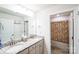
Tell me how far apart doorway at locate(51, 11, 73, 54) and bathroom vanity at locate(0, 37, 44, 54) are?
249 millimetres

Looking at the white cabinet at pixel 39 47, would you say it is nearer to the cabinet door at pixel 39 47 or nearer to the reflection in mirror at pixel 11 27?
the cabinet door at pixel 39 47

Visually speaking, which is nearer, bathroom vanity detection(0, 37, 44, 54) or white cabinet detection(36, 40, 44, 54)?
bathroom vanity detection(0, 37, 44, 54)

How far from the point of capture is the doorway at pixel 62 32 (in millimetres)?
1358

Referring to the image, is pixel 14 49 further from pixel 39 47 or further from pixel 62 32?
pixel 62 32

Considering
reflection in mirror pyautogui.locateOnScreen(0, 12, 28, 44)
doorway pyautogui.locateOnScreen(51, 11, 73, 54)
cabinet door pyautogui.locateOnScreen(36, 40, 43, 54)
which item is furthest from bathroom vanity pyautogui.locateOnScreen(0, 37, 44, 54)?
doorway pyautogui.locateOnScreen(51, 11, 73, 54)

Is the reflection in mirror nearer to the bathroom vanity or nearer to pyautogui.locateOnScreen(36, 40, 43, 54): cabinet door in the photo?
the bathroom vanity

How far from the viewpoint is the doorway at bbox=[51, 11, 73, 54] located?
136 centimetres

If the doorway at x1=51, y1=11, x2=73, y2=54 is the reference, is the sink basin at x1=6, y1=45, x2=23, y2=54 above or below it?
below
